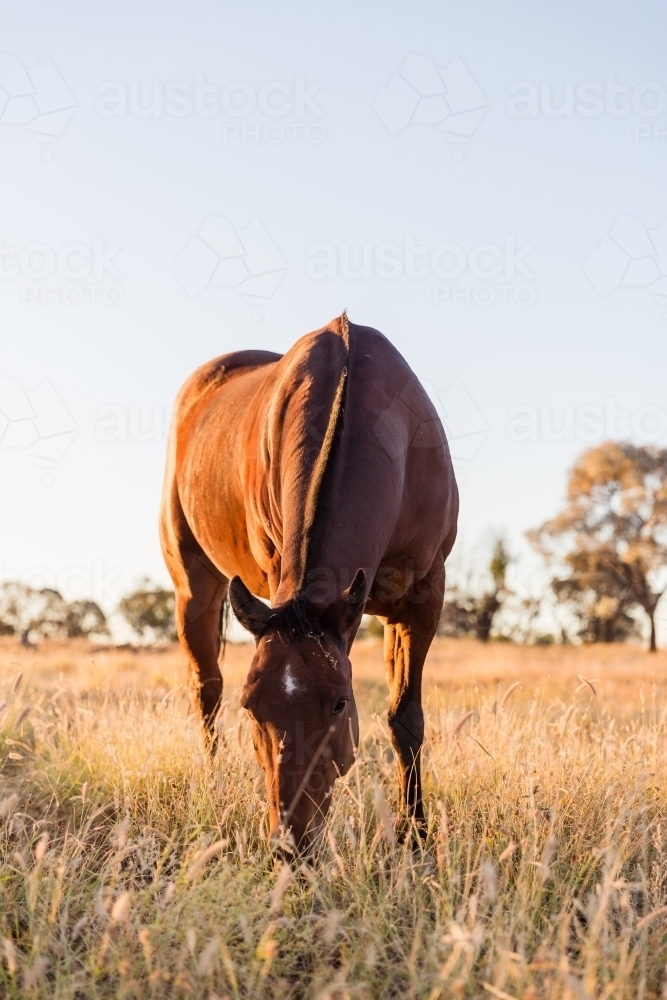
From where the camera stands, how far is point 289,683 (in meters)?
3.60

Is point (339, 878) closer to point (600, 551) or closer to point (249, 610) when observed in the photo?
point (249, 610)

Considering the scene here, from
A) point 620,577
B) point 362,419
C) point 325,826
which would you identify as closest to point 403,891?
point 325,826

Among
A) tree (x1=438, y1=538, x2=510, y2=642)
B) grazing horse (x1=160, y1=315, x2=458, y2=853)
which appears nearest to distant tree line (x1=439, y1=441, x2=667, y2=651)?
tree (x1=438, y1=538, x2=510, y2=642)

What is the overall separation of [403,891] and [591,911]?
1.21m

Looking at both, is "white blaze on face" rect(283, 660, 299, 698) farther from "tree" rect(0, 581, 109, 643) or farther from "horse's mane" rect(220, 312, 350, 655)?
"tree" rect(0, 581, 109, 643)

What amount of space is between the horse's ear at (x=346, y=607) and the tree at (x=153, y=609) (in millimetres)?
33629

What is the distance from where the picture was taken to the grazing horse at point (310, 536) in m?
3.64

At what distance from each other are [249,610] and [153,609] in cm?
3509

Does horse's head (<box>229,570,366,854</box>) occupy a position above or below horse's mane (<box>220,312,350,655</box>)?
below

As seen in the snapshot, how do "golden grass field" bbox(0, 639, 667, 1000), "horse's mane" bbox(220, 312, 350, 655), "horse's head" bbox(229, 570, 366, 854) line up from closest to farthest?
"golden grass field" bbox(0, 639, 667, 1000), "horse's head" bbox(229, 570, 366, 854), "horse's mane" bbox(220, 312, 350, 655)

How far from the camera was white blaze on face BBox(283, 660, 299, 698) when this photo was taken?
11.8ft

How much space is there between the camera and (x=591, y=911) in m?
2.90

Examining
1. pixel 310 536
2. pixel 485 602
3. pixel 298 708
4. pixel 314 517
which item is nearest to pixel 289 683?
pixel 298 708

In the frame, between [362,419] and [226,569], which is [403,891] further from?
[226,569]
